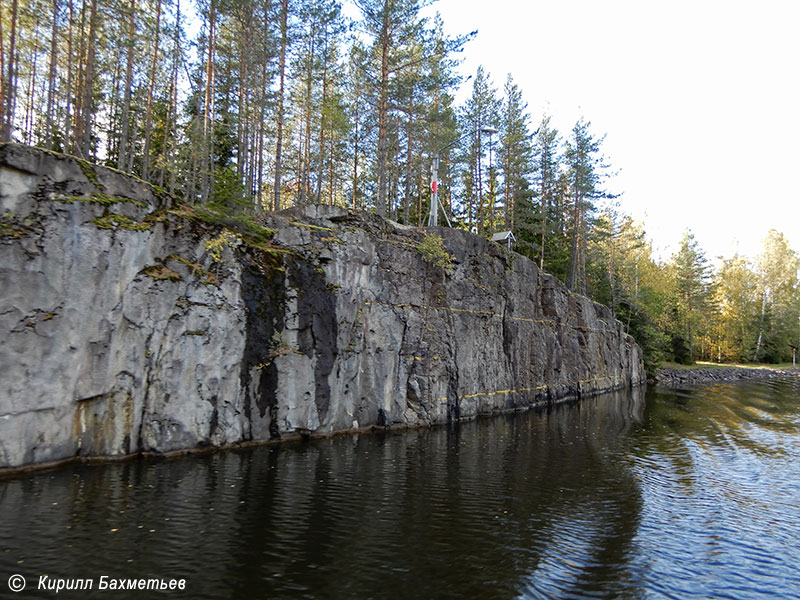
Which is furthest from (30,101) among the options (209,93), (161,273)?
(161,273)

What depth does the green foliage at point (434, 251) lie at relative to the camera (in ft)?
80.7

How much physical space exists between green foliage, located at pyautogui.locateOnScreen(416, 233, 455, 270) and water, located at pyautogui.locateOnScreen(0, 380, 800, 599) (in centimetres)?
1016

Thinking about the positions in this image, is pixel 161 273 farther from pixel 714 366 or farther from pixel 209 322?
pixel 714 366

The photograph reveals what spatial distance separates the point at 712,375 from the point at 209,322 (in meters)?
57.1

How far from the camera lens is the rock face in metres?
12.9

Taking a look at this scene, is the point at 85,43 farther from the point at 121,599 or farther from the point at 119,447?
the point at 121,599

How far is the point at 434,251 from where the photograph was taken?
974 inches

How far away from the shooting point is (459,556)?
29.5 feet

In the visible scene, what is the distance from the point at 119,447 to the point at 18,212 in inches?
283

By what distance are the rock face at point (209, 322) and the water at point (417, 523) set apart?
1.52 meters

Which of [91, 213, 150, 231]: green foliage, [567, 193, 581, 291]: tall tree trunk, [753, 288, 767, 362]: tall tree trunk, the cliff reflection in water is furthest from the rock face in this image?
[753, 288, 767, 362]: tall tree trunk

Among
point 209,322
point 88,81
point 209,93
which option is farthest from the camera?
point 209,93

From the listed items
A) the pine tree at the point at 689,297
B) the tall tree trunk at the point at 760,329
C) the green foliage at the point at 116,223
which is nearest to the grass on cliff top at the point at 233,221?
the green foliage at the point at 116,223

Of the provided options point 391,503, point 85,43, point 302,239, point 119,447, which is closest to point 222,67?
point 85,43
